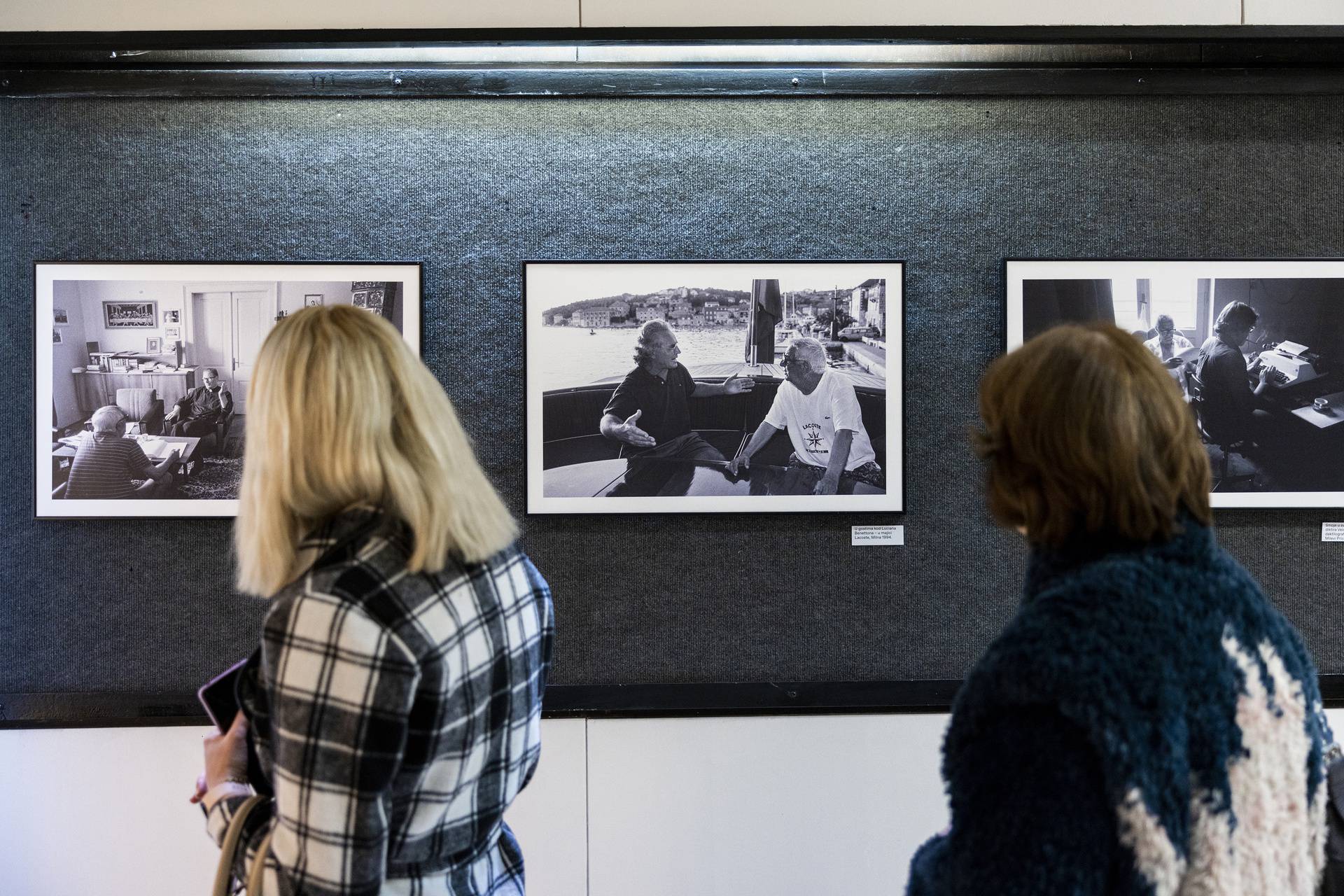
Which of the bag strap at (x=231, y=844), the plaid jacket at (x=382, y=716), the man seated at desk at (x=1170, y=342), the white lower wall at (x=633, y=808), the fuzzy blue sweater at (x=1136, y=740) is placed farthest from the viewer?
the man seated at desk at (x=1170, y=342)

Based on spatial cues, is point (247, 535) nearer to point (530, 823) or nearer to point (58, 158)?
point (530, 823)

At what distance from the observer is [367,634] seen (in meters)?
0.95

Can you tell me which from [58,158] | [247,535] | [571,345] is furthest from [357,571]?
[58,158]

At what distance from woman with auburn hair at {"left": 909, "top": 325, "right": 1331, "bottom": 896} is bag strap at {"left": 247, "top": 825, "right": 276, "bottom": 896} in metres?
0.80

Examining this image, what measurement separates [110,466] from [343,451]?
179cm

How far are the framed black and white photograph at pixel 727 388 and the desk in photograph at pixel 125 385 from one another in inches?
39.9

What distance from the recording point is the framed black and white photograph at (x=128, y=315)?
2354mm

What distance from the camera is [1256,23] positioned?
222cm

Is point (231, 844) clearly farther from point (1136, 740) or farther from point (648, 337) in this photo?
point (648, 337)

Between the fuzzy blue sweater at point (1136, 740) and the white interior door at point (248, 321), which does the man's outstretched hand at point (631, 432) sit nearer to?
the white interior door at point (248, 321)

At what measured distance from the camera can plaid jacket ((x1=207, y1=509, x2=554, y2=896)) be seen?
949mm
